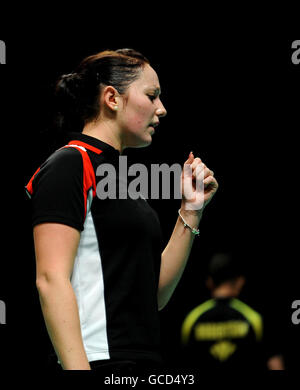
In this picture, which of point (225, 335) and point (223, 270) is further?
point (223, 270)

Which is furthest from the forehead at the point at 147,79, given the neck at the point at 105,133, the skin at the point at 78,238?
the neck at the point at 105,133

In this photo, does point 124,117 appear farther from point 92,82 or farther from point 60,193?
point 60,193

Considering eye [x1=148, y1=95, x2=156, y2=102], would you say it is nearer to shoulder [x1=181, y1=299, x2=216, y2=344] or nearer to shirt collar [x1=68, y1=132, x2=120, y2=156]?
shirt collar [x1=68, y1=132, x2=120, y2=156]

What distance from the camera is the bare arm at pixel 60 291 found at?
1.12 metres

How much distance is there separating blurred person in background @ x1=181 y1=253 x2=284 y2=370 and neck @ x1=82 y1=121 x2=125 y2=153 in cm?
130

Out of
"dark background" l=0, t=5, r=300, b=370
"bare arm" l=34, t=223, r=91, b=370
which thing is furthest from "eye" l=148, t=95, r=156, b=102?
"dark background" l=0, t=5, r=300, b=370

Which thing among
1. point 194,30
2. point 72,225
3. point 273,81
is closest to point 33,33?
point 194,30

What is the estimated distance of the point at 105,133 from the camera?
138cm

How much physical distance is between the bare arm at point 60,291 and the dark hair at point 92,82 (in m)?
0.35

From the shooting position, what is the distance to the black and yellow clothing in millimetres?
2451

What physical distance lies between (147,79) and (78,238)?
44cm

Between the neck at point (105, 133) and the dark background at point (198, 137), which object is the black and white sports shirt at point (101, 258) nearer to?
the neck at point (105, 133)

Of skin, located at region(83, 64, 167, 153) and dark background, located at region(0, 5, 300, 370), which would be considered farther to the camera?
dark background, located at region(0, 5, 300, 370)

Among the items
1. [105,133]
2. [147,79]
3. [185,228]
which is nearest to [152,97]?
[147,79]
